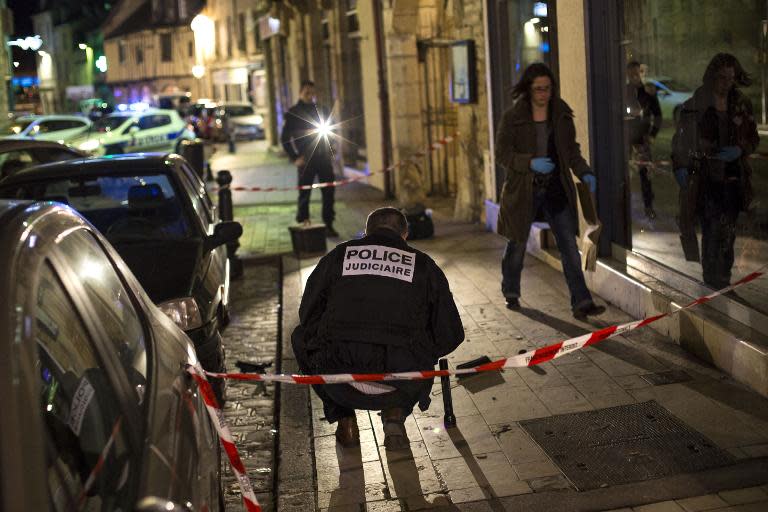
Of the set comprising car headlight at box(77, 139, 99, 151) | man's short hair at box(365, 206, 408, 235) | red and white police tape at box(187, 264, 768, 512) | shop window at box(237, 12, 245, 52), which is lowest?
red and white police tape at box(187, 264, 768, 512)

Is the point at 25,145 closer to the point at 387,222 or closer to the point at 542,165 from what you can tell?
the point at 542,165

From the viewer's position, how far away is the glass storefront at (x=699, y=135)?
669cm

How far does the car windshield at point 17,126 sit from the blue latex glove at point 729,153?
23988 mm

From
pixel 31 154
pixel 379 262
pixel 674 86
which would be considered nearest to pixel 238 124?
pixel 31 154

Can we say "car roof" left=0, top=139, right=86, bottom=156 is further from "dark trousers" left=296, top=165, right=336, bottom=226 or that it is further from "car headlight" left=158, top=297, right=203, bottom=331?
"car headlight" left=158, top=297, right=203, bottom=331

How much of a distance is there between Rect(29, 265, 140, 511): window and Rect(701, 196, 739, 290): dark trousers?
522cm

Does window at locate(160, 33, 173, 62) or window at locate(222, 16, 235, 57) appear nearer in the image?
window at locate(222, 16, 235, 57)

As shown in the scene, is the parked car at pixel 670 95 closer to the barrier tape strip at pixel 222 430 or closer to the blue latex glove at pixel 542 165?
A: the blue latex glove at pixel 542 165

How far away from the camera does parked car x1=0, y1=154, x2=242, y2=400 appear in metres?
7.34

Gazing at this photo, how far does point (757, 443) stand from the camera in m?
5.50

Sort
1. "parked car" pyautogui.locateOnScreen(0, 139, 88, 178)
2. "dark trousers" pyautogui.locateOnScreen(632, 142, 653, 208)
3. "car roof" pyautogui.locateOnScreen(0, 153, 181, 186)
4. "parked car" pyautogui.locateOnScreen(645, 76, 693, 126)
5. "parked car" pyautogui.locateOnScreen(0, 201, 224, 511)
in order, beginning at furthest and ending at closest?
"parked car" pyautogui.locateOnScreen(0, 139, 88, 178) < "dark trousers" pyautogui.locateOnScreen(632, 142, 653, 208) < "car roof" pyautogui.locateOnScreen(0, 153, 181, 186) < "parked car" pyautogui.locateOnScreen(645, 76, 693, 126) < "parked car" pyautogui.locateOnScreen(0, 201, 224, 511)

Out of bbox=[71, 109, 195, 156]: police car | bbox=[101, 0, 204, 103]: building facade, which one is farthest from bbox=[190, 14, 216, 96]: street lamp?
bbox=[71, 109, 195, 156]: police car

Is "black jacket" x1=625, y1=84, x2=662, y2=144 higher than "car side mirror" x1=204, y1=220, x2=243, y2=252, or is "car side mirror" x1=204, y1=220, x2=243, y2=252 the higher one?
"black jacket" x1=625, y1=84, x2=662, y2=144

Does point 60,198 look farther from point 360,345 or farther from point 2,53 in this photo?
point 2,53
